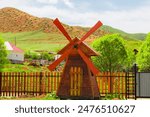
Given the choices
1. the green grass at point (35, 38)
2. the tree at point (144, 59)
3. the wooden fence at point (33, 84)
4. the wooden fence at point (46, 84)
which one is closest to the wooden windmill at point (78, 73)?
the wooden fence at point (46, 84)

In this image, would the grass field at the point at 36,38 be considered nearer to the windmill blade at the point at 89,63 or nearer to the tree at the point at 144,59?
the tree at the point at 144,59

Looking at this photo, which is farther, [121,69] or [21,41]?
[21,41]

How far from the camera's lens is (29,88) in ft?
88.4

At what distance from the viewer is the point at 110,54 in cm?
3881

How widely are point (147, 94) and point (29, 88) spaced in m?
8.13

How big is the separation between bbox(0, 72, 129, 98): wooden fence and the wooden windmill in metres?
3.99

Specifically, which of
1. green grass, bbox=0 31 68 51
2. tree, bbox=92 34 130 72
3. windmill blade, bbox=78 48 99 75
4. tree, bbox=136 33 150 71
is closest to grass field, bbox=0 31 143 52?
green grass, bbox=0 31 68 51

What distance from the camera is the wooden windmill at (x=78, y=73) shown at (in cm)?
2080

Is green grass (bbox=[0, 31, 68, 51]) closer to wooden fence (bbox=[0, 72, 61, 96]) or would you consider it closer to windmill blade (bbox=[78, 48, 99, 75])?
wooden fence (bbox=[0, 72, 61, 96])

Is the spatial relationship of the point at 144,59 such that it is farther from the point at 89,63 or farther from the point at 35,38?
the point at 35,38

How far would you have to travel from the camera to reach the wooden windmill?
20.8 meters

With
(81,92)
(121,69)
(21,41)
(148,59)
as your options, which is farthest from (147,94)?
(21,41)

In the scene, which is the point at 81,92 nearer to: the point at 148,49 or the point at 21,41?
the point at 148,49

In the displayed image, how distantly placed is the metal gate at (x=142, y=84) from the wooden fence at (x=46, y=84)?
36.9 inches
